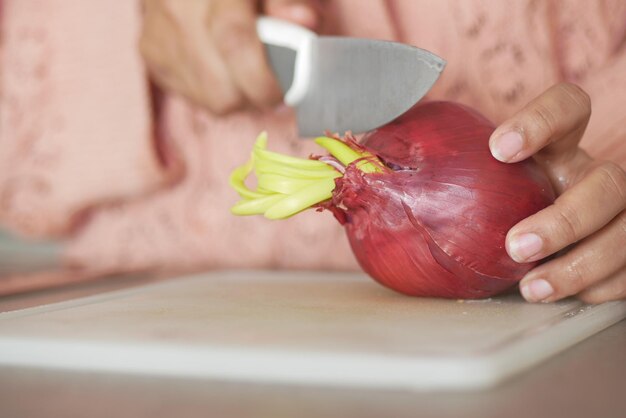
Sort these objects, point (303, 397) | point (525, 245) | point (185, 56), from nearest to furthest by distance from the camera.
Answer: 1. point (303, 397)
2. point (525, 245)
3. point (185, 56)

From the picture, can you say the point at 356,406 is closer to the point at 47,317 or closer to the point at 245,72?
the point at 47,317

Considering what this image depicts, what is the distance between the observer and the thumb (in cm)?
107

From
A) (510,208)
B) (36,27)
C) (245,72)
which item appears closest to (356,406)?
(510,208)

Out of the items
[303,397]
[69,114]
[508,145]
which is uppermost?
[69,114]

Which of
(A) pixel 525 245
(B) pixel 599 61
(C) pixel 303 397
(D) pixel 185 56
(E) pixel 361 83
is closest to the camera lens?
(C) pixel 303 397

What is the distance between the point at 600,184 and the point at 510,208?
0.10m

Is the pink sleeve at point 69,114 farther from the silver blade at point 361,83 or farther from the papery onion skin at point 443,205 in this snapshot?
the papery onion skin at point 443,205

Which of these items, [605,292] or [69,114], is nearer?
[605,292]

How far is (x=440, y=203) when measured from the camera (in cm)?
70

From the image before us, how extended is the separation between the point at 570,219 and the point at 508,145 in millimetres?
89

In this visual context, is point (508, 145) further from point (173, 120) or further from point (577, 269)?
point (173, 120)

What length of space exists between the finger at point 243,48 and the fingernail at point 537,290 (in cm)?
50

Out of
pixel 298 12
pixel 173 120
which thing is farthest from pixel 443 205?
pixel 173 120

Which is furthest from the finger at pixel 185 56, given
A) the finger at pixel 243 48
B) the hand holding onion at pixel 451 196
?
the hand holding onion at pixel 451 196
